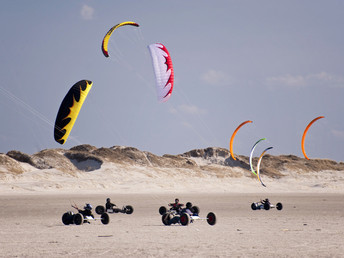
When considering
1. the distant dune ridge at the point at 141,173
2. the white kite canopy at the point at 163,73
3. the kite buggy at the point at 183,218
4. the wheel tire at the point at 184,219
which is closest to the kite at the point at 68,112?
the white kite canopy at the point at 163,73

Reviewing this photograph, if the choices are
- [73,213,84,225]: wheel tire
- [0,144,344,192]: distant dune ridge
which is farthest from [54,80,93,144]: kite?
[0,144,344,192]: distant dune ridge

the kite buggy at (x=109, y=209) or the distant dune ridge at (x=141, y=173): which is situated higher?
the distant dune ridge at (x=141, y=173)

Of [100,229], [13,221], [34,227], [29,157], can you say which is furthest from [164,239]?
[29,157]

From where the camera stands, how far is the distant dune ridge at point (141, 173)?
6350cm

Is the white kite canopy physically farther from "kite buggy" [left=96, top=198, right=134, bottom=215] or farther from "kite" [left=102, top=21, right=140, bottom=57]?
"kite buggy" [left=96, top=198, right=134, bottom=215]

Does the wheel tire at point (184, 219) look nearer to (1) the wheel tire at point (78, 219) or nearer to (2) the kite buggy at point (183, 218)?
(2) the kite buggy at point (183, 218)

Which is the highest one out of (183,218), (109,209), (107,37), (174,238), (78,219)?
(107,37)

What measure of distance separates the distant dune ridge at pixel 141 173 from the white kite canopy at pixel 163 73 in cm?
3266

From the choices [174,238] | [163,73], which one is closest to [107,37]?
[163,73]

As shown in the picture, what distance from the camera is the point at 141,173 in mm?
74938

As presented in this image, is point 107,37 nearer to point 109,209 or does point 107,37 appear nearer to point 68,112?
point 68,112

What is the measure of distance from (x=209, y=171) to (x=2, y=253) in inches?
2772

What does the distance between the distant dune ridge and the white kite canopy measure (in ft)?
107

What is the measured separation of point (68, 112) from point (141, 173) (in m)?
48.8
